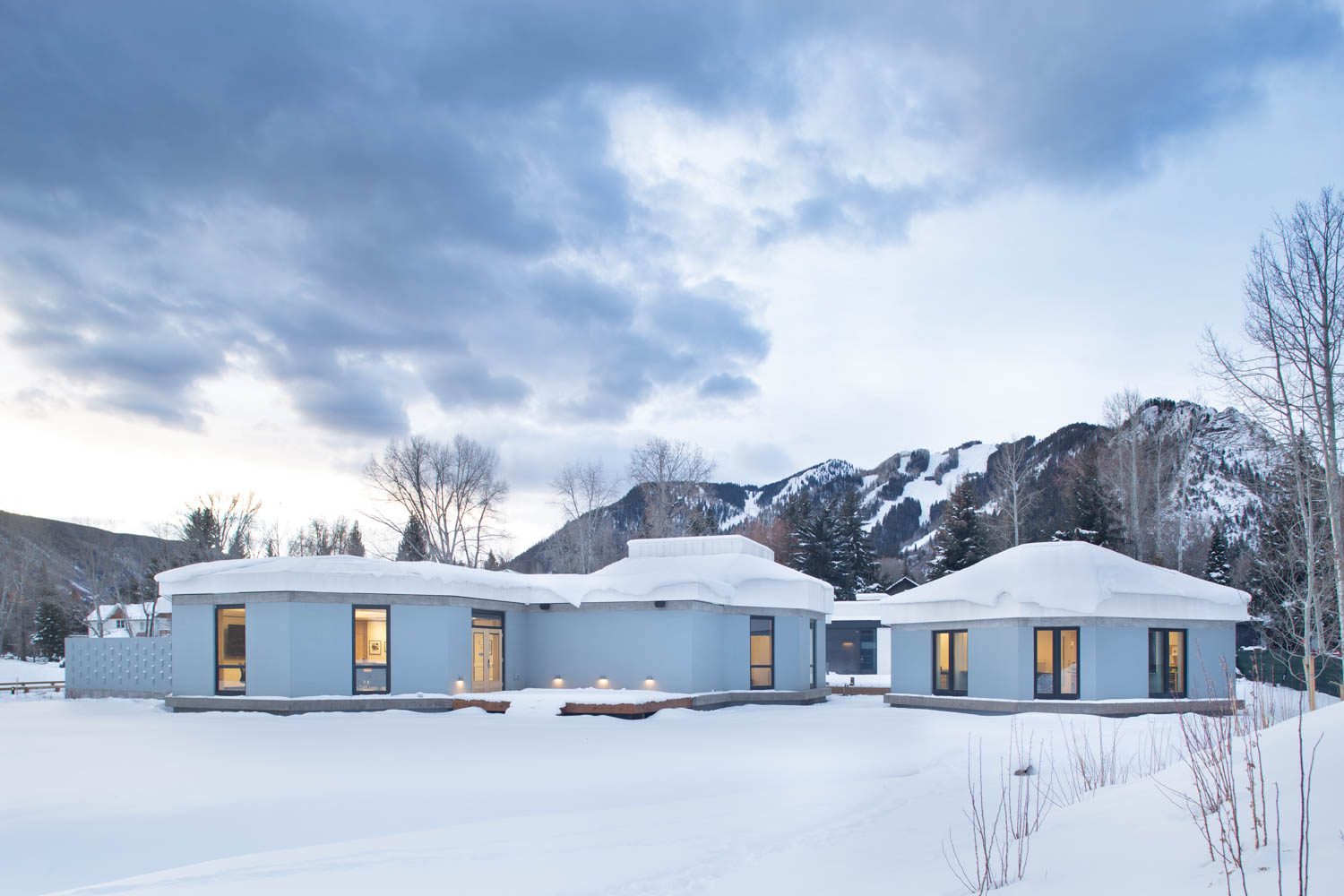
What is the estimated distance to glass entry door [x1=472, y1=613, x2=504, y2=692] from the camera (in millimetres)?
21938

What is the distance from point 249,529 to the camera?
166 ft

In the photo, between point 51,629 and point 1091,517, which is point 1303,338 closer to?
point 1091,517

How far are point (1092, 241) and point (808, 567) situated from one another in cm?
2828

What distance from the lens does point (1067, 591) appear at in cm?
2000

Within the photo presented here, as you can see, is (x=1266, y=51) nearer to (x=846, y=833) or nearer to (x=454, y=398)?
(x=846, y=833)

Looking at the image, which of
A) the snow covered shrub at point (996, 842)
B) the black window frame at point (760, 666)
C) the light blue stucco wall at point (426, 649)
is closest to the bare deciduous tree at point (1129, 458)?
the black window frame at point (760, 666)

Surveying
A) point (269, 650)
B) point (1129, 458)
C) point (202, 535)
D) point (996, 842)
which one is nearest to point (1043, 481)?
point (1129, 458)

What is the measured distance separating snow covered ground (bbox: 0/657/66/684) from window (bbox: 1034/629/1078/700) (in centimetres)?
3241

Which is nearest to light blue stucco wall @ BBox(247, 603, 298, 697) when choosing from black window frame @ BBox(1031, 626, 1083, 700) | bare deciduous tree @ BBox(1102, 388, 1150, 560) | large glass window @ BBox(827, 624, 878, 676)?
black window frame @ BBox(1031, 626, 1083, 700)

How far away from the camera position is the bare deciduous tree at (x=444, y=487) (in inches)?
1718

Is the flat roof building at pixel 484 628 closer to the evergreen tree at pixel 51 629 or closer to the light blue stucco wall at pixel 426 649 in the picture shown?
the light blue stucco wall at pixel 426 649

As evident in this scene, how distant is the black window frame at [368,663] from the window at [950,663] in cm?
1290

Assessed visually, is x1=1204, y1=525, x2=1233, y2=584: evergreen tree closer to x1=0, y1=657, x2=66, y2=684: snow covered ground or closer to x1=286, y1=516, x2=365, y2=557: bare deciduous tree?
x1=0, y1=657, x2=66, y2=684: snow covered ground

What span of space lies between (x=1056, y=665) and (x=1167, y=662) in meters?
2.82
